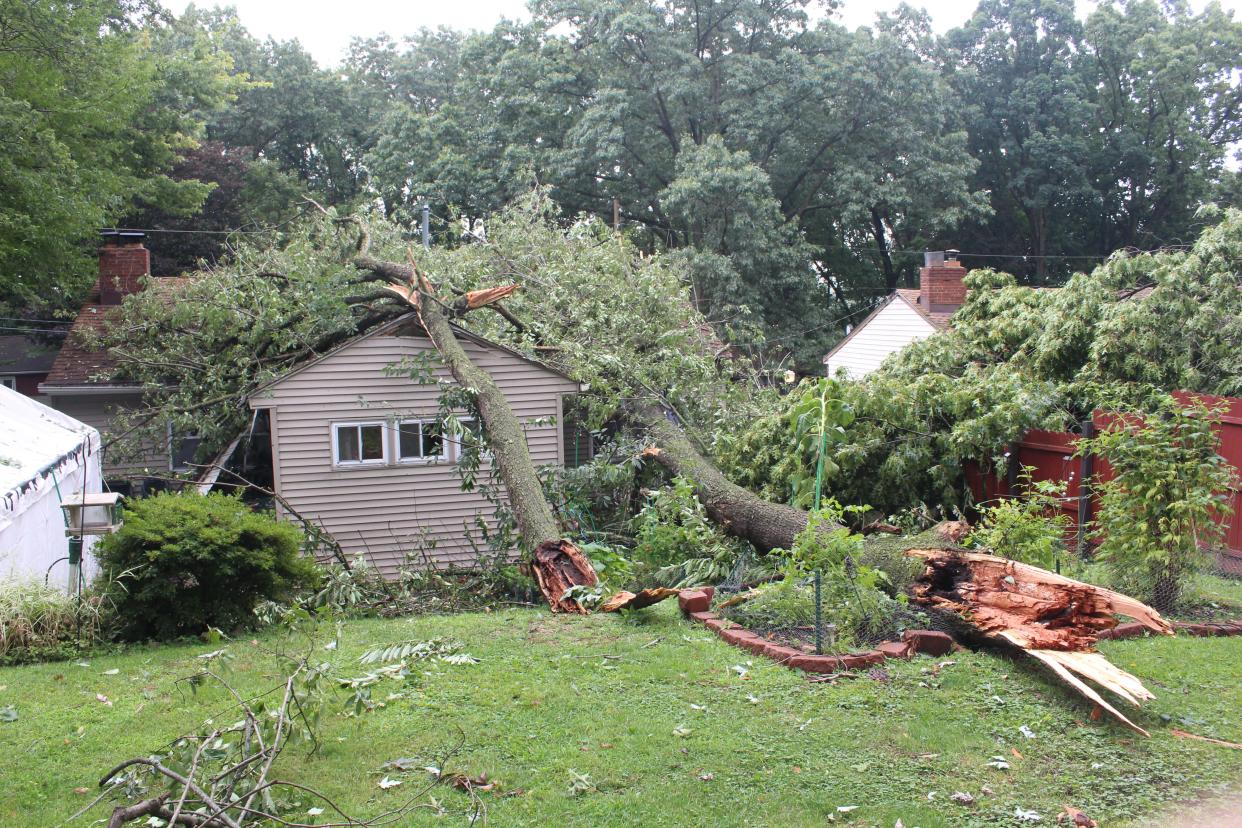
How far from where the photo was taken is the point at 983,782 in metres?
4.52

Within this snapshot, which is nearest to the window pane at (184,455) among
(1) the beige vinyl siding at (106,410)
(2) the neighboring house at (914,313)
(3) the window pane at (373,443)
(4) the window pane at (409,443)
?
(1) the beige vinyl siding at (106,410)

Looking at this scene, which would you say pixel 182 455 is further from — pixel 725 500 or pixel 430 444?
pixel 725 500

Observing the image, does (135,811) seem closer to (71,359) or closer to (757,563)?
(757,563)

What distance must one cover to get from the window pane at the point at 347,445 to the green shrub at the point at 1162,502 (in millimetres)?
8650

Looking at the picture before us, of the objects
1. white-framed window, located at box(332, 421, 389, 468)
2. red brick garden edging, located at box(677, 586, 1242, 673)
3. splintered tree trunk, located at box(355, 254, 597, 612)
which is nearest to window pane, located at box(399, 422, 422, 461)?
white-framed window, located at box(332, 421, 389, 468)

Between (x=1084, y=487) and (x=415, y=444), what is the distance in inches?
314

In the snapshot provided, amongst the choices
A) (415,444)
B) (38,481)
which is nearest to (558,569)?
(38,481)

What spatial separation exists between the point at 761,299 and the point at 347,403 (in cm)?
1848

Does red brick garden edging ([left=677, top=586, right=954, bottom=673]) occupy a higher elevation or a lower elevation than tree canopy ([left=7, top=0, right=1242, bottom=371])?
lower

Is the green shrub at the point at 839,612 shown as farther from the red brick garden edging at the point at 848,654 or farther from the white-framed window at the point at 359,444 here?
the white-framed window at the point at 359,444

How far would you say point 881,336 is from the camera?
1001 inches

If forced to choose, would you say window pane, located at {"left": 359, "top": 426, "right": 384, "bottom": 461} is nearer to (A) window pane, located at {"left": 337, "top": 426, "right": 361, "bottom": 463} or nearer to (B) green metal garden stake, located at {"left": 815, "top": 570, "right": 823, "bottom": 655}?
(A) window pane, located at {"left": 337, "top": 426, "right": 361, "bottom": 463}

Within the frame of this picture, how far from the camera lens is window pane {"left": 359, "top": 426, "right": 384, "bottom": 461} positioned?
1267 cm

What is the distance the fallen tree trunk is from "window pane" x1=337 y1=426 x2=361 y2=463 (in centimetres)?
771
